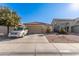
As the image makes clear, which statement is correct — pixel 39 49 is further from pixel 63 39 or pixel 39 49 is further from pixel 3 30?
pixel 3 30

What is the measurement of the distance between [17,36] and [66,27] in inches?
376

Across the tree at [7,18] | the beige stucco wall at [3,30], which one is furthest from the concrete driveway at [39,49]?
the beige stucco wall at [3,30]

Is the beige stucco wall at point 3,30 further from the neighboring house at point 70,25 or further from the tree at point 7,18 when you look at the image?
the neighboring house at point 70,25

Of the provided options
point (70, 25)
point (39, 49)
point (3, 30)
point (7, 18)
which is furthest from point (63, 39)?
point (3, 30)

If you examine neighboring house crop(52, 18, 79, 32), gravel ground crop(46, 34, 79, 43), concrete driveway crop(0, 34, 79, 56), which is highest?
neighboring house crop(52, 18, 79, 32)

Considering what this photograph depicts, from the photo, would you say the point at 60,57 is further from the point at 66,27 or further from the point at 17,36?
the point at 66,27

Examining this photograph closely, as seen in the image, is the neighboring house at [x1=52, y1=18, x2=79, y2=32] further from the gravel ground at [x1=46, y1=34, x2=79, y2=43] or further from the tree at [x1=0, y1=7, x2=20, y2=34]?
the tree at [x1=0, y1=7, x2=20, y2=34]

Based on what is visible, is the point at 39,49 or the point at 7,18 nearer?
the point at 39,49

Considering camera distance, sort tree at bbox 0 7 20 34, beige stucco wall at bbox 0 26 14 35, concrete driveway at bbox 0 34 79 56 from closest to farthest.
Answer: concrete driveway at bbox 0 34 79 56 → tree at bbox 0 7 20 34 → beige stucco wall at bbox 0 26 14 35

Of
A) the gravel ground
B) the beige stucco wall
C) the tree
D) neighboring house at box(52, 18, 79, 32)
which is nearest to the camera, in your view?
the gravel ground

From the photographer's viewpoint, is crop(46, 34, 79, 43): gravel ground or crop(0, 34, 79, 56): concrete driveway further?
crop(46, 34, 79, 43): gravel ground

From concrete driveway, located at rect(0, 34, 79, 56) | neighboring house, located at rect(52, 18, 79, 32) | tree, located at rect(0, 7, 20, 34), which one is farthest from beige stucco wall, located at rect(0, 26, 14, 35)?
concrete driveway, located at rect(0, 34, 79, 56)

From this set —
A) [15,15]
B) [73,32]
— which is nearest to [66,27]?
[73,32]

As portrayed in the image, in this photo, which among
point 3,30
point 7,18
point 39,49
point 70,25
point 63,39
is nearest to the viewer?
point 39,49
